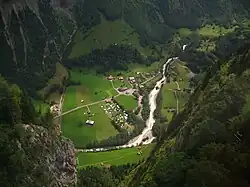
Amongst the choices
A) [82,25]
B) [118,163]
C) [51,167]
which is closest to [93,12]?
[82,25]

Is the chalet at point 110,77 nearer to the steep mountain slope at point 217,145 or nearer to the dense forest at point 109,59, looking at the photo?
the dense forest at point 109,59

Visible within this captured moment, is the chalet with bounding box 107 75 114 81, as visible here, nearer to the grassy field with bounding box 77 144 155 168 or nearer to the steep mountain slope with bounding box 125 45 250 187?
the grassy field with bounding box 77 144 155 168

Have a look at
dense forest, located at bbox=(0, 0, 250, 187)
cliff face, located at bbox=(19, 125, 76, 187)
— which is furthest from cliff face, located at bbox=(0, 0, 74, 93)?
cliff face, located at bbox=(19, 125, 76, 187)

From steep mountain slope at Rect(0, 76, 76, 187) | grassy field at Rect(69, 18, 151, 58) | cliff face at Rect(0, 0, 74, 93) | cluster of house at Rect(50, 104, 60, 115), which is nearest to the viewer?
steep mountain slope at Rect(0, 76, 76, 187)

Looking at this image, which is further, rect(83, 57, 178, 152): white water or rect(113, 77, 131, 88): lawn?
rect(113, 77, 131, 88): lawn

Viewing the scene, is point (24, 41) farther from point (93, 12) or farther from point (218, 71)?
point (218, 71)

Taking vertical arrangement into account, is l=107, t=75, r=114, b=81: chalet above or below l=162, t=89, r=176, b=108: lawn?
below

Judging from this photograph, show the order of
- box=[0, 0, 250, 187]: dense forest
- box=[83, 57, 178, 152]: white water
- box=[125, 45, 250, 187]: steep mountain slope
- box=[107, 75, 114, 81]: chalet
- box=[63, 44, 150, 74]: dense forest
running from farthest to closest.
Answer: box=[63, 44, 150, 74]: dense forest < box=[107, 75, 114, 81]: chalet < box=[83, 57, 178, 152]: white water < box=[0, 0, 250, 187]: dense forest < box=[125, 45, 250, 187]: steep mountain slope
